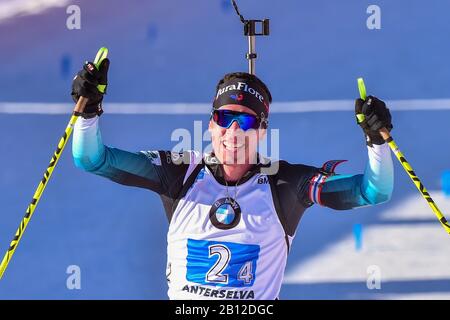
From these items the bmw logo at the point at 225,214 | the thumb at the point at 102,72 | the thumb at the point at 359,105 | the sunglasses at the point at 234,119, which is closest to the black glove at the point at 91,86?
the thumb at the point at 102,72

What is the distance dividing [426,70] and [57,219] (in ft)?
9.28

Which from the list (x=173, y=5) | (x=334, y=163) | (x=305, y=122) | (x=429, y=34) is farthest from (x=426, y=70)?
(x=334, y=163)

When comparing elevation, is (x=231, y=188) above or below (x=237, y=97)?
below

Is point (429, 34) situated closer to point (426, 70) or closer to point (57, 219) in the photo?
point (426, 70)

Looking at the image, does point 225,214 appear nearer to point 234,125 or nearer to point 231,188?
point 231,188

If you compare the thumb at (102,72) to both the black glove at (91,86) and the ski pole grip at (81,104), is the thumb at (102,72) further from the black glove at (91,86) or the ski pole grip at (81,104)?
the ski pole grip at (81,104)

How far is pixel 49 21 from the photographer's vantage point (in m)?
7.24

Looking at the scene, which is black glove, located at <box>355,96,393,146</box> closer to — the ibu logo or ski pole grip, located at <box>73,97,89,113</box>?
the ibu logo

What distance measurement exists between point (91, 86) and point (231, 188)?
2.78 feet

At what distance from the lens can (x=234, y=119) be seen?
480 cm

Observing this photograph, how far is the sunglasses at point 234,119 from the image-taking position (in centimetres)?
479

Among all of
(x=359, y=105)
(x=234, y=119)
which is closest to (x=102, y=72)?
(x=234, y=119)

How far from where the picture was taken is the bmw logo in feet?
15.6

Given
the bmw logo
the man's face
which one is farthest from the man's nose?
the bmw logo
